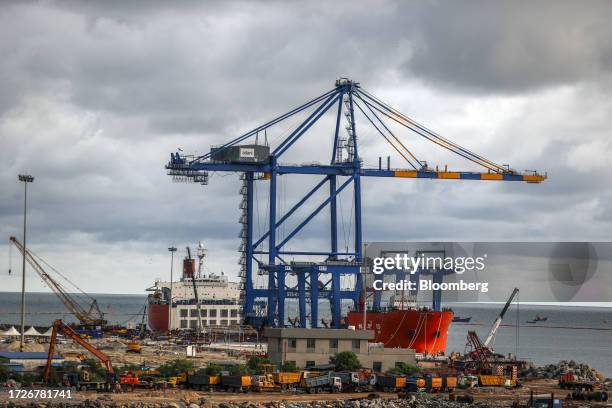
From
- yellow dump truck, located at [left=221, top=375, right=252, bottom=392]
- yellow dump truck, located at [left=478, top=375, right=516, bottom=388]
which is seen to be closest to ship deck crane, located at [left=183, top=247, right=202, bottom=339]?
yellow dump truck, located at [left=478, top=375, right=516, bottom=388]

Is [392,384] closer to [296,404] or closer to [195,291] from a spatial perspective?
[296,404]

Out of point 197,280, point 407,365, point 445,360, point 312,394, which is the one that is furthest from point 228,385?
point 197,280

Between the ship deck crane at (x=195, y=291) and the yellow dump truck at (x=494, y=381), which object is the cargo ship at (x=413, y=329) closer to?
the ship deck crane at (x=195, y=291)

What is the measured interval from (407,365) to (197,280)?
266 feet

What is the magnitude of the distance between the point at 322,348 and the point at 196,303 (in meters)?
72.6

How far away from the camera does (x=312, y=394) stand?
70250 mm

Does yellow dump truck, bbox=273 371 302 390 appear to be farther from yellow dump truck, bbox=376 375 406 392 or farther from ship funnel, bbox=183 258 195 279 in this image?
ship funnel, bbox=183 258 195 279

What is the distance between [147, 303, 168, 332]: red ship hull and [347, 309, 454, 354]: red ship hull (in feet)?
159

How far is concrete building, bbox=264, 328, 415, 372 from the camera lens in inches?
3248

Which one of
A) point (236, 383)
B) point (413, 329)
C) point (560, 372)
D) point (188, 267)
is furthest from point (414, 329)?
point (188, 267)

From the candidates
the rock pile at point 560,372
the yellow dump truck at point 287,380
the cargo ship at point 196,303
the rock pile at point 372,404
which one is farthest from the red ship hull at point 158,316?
the rock pile at point 372,404

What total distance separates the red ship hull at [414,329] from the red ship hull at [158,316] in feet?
159

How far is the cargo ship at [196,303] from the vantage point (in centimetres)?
15662

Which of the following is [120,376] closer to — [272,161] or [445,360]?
[445,360]
